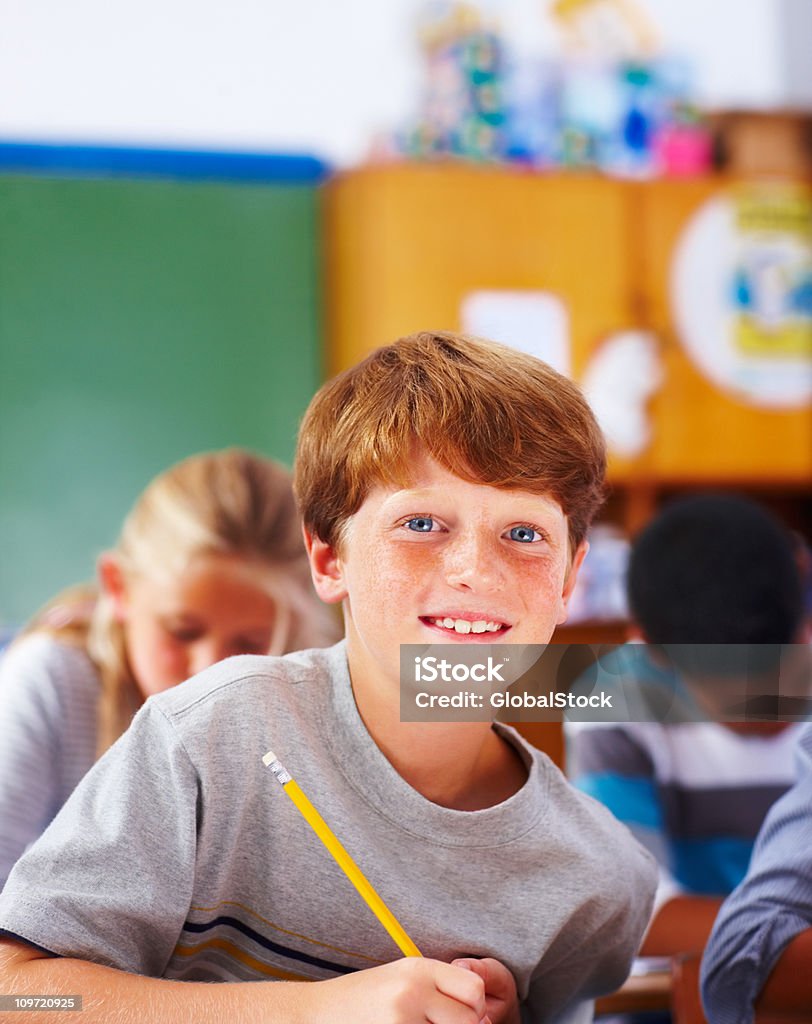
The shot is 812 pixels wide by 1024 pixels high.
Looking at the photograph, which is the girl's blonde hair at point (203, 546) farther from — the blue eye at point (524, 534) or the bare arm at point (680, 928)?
the bare arm at point (680, 928)

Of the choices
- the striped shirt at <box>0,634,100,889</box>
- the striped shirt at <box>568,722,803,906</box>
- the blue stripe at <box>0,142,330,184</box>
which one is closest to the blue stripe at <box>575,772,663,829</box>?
the striped shirt at <box>568,722,803,906</box>

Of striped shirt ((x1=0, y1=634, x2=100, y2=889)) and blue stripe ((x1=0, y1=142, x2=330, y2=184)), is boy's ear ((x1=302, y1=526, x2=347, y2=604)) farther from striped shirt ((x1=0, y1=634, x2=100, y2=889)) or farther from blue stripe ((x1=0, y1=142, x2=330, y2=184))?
blue stripe ((x1=0, y1=142, x2=330, y2=184))

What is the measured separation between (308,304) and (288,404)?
24 cm

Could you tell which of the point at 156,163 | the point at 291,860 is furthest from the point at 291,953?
the point at 156,163

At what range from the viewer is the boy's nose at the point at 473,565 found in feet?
1.79

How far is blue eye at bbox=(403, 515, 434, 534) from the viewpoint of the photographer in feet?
1.82

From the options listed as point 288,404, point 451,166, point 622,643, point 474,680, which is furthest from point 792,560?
point 451,166

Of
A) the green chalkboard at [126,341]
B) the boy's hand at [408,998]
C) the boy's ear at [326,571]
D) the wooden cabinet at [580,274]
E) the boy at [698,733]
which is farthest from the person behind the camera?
the wooden cabinet at [580,274]

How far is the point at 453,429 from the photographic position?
57cm

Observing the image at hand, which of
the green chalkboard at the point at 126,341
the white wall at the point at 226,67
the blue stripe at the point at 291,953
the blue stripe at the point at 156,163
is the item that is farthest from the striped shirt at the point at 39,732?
the white wall at the point at 226,67

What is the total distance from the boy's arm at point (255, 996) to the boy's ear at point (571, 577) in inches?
6.8

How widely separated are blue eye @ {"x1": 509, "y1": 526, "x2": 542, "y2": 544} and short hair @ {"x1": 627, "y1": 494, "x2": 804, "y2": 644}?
0.70 feet

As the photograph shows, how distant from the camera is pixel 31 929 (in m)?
0.51

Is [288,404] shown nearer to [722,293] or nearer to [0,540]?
[0,540]
